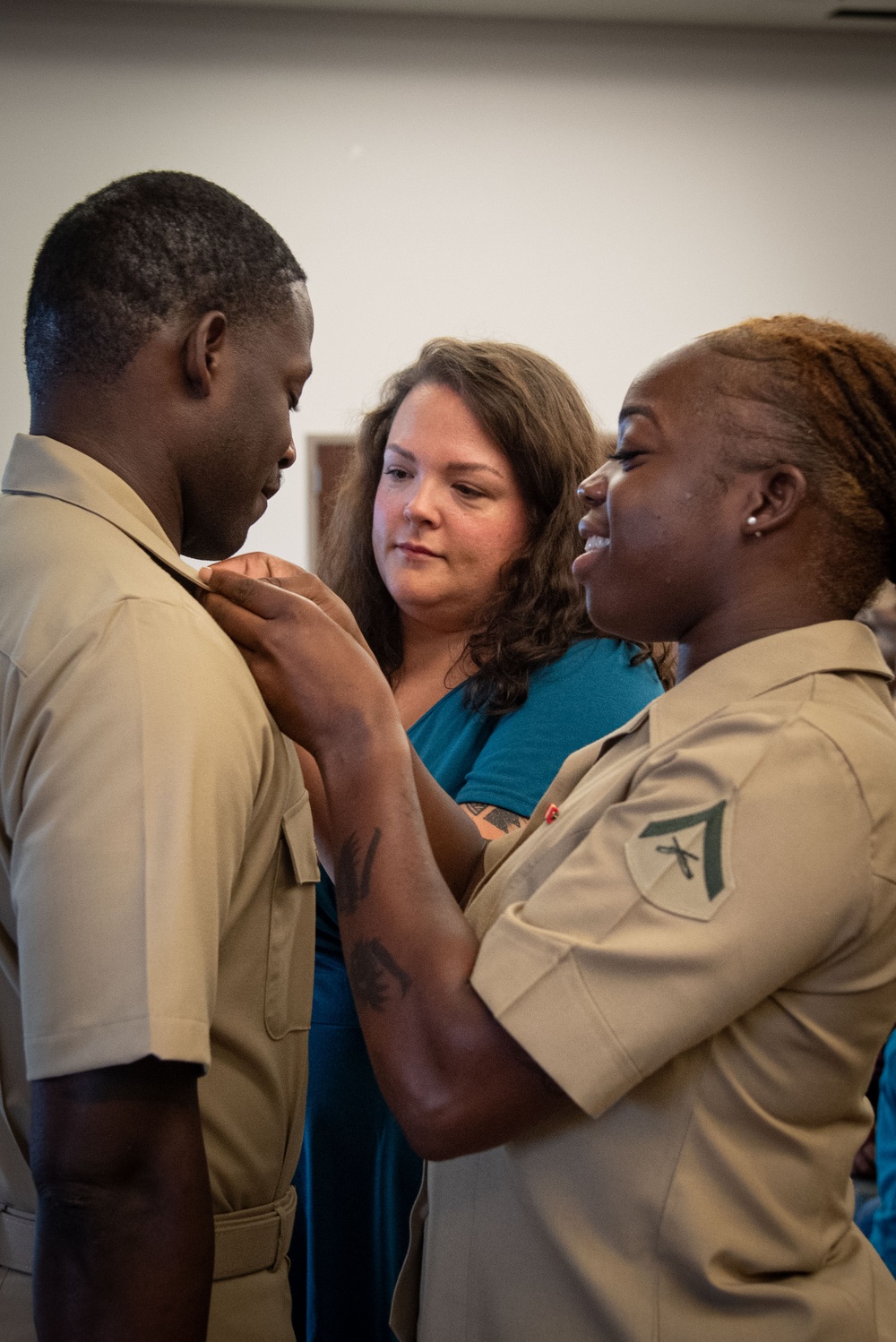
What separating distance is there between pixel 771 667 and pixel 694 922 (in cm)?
25

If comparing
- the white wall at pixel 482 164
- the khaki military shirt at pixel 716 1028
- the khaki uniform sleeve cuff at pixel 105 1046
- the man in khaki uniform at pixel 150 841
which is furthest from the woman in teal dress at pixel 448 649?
the white wall at pixel 482 164

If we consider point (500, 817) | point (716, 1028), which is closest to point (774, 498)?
point (716, 1028)

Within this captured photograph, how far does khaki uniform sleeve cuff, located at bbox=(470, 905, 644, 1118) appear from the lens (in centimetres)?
87

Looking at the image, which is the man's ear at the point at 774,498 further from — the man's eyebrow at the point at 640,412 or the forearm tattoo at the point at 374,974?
the forearm tattoo at the point at 374,974

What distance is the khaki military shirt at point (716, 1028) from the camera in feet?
2.85

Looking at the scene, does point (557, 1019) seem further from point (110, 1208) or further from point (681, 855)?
point (110, 1208)

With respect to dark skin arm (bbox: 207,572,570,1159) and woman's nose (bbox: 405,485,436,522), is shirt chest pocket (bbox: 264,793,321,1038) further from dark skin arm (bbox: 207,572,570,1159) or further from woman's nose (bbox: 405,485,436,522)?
woman's nose (bbox: 405,485,436,522)

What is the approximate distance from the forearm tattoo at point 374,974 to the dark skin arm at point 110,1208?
22cm

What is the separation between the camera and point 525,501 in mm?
1913

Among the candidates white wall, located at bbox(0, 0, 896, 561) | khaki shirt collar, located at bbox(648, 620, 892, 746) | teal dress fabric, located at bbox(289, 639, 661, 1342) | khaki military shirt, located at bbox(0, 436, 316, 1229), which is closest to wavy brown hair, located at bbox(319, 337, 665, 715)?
teal dress fabric, located at bbox(289, 639, 661, 1342)

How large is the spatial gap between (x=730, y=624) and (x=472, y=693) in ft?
2.41

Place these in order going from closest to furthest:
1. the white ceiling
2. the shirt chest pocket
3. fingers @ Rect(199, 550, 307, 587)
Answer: the shirt chest pocket → fingers @ Rect(199, 550, 307, 587) → the white ceiling

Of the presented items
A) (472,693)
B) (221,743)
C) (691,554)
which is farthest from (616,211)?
(221,743)

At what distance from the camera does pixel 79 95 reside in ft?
11.1
